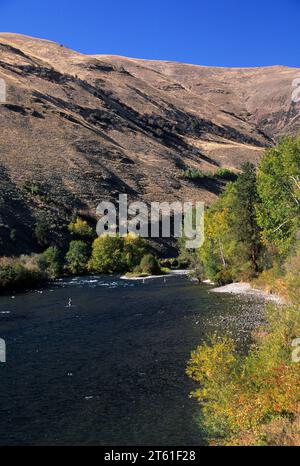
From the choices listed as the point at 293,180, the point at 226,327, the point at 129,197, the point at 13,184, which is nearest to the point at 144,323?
the point at 226,327

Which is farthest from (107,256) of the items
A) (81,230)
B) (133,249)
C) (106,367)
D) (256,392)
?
(256,392)

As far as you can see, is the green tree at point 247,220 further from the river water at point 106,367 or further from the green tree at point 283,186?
the green tree at point 283,186

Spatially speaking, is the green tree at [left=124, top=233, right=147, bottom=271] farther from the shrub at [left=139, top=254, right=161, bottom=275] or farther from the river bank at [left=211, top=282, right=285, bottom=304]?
the river bank at [left=211, top=282, right=285, bottom=304]

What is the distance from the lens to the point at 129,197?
141 m

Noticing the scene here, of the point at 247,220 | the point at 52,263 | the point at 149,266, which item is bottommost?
the point at 149,266

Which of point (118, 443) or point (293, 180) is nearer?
point (118, 443)

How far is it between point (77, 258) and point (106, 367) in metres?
72.6

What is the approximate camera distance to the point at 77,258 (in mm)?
99688

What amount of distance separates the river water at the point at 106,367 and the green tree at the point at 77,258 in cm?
4266

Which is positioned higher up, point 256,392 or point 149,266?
point 256,392

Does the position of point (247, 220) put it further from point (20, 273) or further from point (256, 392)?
point (256, 392)

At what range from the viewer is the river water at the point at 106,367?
Answer: 63.7ft

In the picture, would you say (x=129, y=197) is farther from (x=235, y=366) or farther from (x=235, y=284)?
(x=235, y=366)

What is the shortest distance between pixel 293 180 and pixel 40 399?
30797mm
